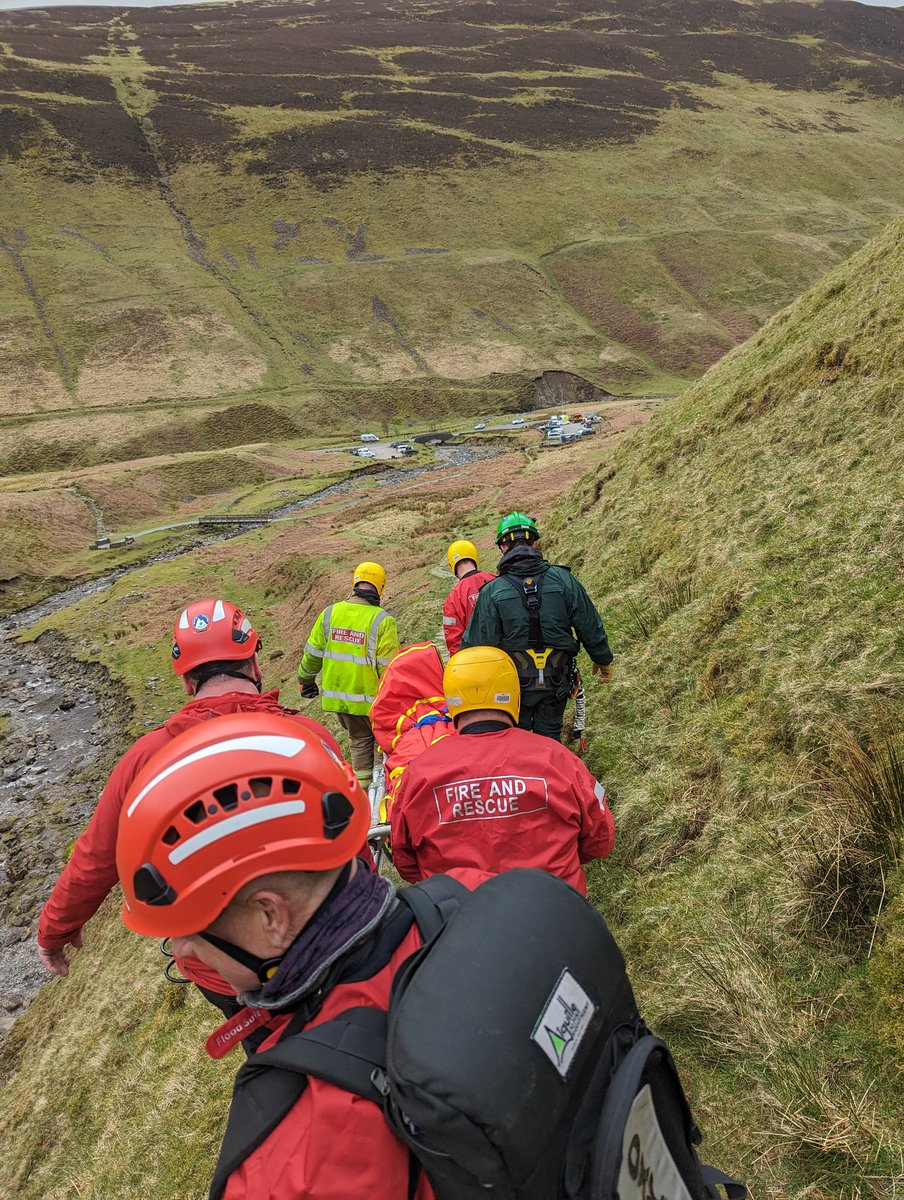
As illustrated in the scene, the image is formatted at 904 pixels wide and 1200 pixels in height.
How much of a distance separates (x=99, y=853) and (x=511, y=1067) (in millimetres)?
3757

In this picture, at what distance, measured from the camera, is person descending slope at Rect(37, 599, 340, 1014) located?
182 inches

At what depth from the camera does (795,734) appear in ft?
19.4

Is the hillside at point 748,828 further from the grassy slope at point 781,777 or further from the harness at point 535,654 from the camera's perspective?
the harness at point 535,654

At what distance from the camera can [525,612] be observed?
7.45 meters

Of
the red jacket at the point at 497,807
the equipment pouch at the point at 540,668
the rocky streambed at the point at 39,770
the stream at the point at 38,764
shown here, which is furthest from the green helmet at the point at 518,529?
the rocky streambed at the point at 39,770

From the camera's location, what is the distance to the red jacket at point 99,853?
4.63 meters

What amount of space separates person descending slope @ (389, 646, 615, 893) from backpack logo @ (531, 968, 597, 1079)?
259 cm

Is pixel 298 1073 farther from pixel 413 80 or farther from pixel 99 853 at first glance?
pixel 413 80

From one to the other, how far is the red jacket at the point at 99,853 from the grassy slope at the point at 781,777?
3.05 m

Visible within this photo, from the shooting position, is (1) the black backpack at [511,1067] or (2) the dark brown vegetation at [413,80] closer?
(1) the black backpack at [511,1067]

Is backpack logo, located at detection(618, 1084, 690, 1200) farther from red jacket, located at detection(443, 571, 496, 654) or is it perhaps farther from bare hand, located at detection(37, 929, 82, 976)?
red jacket, located at detection(443, 571, 496, 654)

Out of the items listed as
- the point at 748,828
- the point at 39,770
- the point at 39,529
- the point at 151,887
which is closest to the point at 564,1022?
the point at 151,887

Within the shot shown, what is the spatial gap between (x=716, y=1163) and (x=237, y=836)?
3387 millimetres

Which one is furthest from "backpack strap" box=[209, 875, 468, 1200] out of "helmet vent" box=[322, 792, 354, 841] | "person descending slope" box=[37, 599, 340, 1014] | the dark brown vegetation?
the dark brown vegetation
